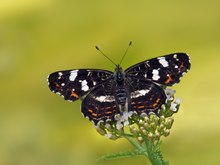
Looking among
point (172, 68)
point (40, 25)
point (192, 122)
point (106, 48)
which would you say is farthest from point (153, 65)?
point (40, 25)

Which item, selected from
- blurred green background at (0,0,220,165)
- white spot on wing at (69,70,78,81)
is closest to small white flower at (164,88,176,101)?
white spot on wing at (69,70,78,81)

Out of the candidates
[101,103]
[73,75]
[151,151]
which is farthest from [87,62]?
[151,151]

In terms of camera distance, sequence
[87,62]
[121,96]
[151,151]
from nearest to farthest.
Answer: [151,151] → [121,96] → [87,62]

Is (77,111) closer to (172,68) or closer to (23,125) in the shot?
(23,125)

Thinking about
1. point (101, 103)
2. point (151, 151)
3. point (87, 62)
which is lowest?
point (87, 62)

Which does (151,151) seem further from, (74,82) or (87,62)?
(87,62)

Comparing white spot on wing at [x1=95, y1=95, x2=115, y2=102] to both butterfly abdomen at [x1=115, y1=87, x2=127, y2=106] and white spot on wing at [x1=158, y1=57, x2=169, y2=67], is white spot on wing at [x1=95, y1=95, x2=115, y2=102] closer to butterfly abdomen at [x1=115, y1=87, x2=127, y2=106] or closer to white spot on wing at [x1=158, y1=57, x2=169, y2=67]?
butterfly abdomen at [x1=115, y1=87, x2=127, y2=106]

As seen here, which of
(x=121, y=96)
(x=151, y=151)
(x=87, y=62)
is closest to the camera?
(x=151, y=151)
